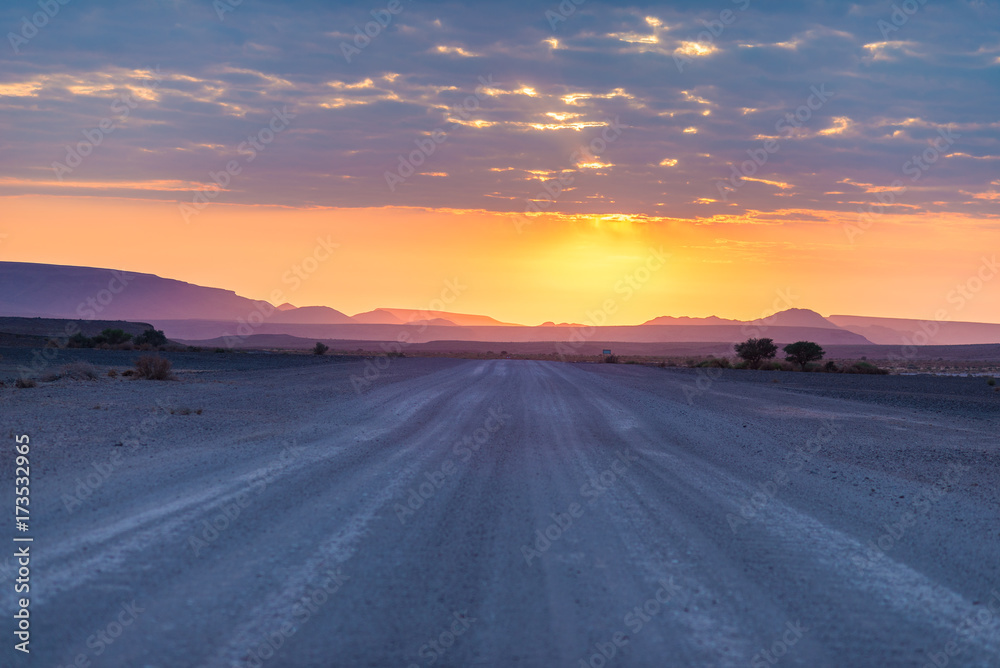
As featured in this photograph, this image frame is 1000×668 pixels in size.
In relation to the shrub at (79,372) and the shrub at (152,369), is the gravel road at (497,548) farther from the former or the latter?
the shrub at (152,369)

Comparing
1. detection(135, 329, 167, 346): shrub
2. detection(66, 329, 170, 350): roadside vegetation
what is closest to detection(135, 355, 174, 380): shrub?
detection(66, 329, 170, 350): roadside vegetation

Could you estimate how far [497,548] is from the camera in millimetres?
6180

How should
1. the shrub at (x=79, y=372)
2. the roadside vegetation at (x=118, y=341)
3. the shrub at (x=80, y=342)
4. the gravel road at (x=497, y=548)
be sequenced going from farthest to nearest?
the shrub at (x=80, y=342), the roadside vegetation at (x=118, y=341), the shrub at (x=79, y=372), the gravel road at (x=497, y=548)

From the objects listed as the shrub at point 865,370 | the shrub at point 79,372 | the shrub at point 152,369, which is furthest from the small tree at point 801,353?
the shrub at point 79,372

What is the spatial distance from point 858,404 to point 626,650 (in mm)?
22788

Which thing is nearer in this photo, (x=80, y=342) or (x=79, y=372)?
(x=79, y=372)

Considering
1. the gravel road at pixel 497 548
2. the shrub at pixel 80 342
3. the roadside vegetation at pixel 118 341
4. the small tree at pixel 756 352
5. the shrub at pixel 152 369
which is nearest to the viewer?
the gravel road at pixel 497 548

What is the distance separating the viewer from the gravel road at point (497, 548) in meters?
4.29

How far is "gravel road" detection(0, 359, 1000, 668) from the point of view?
169 inches

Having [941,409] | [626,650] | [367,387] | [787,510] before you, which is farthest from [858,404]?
[626,650]

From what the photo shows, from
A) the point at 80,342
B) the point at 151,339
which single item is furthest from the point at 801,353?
the point at 80,342

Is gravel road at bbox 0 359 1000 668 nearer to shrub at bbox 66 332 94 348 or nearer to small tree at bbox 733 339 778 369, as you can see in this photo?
small tree at bbox 733 339 778 369

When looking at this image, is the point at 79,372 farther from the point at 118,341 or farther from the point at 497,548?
the point at 118,341

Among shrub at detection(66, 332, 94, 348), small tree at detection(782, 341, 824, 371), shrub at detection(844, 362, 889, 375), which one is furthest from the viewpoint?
shrub at detection(66, 332, 94, 348)
